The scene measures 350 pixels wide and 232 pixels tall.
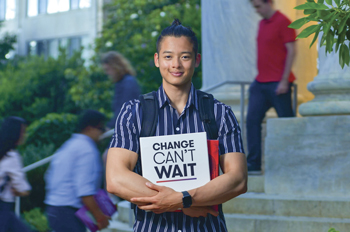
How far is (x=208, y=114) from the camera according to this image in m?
2.41

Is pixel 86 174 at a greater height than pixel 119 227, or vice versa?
pixel 86 174

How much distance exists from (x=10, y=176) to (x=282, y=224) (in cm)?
264

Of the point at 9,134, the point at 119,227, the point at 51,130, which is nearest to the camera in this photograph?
the point at 9,134

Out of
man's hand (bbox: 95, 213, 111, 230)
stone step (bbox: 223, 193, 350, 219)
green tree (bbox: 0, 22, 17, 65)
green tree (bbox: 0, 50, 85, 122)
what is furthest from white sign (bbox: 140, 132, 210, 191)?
green tree (bbox: 0, 22, 17, 65)

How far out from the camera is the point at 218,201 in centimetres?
229

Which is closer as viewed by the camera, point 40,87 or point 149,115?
point 149,115

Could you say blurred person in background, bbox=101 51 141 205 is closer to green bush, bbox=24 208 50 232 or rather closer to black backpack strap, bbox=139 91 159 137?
green bush, bbox=24 208 50 232

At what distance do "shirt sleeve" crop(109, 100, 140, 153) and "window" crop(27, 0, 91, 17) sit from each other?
28555 millimetres

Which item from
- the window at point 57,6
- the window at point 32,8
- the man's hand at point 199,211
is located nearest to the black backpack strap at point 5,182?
the man's hand at point 199,211

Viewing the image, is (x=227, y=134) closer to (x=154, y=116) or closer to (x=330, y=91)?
(x=154, y=116)

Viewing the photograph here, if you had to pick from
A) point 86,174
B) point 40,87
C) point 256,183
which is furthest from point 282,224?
point 40,87

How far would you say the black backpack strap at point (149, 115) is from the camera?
7.76ft

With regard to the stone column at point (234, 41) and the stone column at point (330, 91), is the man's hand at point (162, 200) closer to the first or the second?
the stone column at point (330, 91)

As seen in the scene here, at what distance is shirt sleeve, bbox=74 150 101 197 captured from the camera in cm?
426
